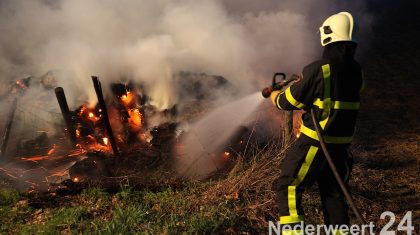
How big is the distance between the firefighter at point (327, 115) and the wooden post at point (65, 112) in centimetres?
474

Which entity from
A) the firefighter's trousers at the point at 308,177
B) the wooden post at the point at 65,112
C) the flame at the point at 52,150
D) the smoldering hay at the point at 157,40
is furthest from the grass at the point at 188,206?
the smoldering hay at the point at 157,40

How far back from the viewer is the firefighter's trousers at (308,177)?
3252 mm

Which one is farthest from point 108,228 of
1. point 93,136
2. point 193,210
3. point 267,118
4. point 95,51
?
point 95,51

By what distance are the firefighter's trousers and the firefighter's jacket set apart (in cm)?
13

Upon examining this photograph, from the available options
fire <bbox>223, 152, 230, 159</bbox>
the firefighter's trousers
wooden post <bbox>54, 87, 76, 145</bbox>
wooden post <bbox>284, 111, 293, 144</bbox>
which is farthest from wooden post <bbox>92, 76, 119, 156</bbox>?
the firefighter's trousers

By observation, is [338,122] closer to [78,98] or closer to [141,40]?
[78,98]

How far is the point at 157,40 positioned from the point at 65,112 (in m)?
4.04

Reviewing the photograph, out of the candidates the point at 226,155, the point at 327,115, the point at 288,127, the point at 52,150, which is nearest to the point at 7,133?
the point at 52,150

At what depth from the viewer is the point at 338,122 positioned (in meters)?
3.17

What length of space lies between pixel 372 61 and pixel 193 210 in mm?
9357

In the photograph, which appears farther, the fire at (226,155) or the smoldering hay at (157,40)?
the smoldering hay at (157,40)

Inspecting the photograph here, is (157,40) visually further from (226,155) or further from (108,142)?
(226,155)

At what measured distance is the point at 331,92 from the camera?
3039 millimetres

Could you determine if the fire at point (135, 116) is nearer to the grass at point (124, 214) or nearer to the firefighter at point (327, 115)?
the grass at point (124, 214)
